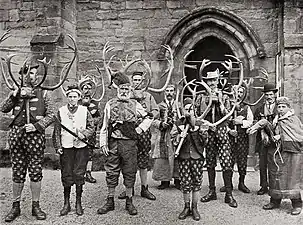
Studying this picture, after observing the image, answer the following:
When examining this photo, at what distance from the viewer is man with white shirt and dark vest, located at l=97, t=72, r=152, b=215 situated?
5977 millimetres

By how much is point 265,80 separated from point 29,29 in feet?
17.3

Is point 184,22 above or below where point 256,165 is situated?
above

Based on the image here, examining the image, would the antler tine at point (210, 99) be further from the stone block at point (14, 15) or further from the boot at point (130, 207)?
the stone block at point (14, 15)

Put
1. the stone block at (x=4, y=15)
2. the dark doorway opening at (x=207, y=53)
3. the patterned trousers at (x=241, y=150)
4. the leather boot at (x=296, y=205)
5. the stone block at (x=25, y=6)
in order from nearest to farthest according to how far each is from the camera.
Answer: the leather boot at (x=296, y=205) → the patterned trousers at (x=241, y=150) → the stone block at (x=25, y=6) → the stone block at (x=4, y=15) → the dark doorway opening at (x=207, y=53)

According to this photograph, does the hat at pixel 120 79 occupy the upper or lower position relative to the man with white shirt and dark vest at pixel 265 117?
upper

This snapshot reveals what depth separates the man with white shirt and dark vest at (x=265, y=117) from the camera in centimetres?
657

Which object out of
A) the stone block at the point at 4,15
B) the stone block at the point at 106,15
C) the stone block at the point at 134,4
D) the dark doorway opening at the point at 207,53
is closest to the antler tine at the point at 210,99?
the dark doorway opening at the point at 207,53

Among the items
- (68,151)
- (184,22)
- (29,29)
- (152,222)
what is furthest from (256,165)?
(29,29)

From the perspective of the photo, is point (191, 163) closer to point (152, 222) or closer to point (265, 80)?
point (152, 222)

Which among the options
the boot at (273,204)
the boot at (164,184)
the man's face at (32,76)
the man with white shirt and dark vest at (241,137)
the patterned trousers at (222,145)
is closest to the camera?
the man's face at (32,76)

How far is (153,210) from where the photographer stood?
6270 mm

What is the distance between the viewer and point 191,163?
19.5ft

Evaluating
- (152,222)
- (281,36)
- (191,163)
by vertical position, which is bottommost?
(152,222)

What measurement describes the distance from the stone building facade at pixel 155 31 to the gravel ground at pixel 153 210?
2.80m
